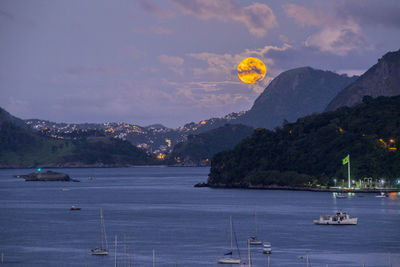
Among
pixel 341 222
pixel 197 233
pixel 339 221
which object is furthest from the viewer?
pixel 341 222

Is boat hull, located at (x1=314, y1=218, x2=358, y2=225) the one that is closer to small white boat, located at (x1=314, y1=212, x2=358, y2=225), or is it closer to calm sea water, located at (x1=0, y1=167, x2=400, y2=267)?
small white boat, located at (x1=314, y1=212, x2=358, y2=225)

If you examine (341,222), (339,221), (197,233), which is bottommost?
(197,233)

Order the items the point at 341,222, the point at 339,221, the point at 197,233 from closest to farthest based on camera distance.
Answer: the point at 197,233 → the point at 339,221 → the point at 341,222

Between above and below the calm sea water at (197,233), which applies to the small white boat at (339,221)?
above

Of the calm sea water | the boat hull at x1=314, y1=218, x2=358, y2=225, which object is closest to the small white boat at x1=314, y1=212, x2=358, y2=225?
the boat hull at x1=314, y1=218, x2=358, y2=225

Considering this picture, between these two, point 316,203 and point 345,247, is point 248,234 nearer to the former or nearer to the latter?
point 345,247

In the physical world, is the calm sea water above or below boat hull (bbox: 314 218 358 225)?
below

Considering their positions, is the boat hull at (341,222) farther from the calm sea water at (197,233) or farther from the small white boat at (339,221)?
the calm sea water at (197,233)

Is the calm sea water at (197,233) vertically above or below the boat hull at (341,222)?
below

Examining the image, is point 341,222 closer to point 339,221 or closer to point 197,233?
point 339,221

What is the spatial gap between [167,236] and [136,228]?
14.8 meters

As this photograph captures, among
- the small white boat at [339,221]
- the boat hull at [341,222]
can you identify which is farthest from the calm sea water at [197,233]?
the small white boat at [339,221]

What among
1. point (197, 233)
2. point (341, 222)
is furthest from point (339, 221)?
point (197, 233)

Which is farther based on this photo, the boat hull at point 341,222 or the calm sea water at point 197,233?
the boat hull at point 341,222
